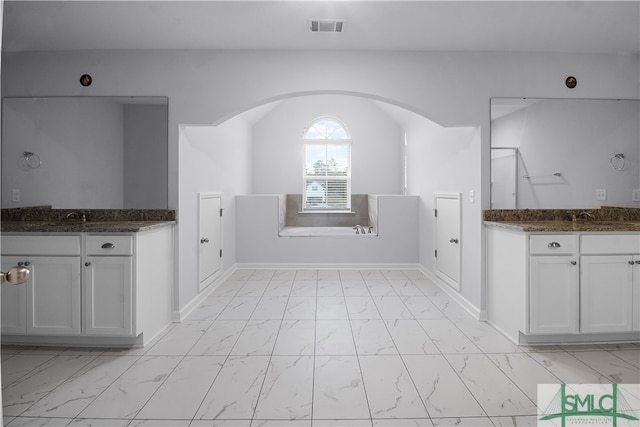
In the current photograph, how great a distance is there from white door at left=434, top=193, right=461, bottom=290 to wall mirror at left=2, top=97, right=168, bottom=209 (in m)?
2.61

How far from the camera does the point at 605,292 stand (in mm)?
2557

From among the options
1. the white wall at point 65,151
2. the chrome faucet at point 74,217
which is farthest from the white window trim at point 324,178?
the chrome faucet at point 74,217

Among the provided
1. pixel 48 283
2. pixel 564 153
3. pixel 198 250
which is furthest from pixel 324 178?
pixel 48 283

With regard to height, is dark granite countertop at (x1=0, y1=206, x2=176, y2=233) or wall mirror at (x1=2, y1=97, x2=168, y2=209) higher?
wall mirror at (x1=2, y1=97, x2=168, y2=209)

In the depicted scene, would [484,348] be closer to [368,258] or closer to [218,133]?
[368,258]

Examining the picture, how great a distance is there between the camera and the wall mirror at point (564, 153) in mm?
3098

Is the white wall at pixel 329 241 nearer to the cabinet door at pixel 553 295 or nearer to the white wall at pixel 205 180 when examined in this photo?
the white wall at pixel 205 180

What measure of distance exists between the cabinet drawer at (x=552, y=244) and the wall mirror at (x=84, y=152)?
2.70 metres

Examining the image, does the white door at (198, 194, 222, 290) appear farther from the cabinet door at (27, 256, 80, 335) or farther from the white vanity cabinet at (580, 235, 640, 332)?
the white vanity cabinet at (580, 235, 640, 332)

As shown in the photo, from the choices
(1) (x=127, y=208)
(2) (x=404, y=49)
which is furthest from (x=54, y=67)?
(2) (x=404, y=49)

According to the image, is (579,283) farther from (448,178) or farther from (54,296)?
(54,296)

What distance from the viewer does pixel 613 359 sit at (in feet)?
8.02

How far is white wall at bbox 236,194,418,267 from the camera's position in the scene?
5.18 metres

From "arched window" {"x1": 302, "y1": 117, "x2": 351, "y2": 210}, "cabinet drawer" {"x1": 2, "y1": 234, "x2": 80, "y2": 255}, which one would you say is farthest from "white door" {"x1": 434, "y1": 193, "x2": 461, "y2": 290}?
"cabinet drawer" {"x1": 2, "y1": 234, "x2": 80, "y2": 255}
